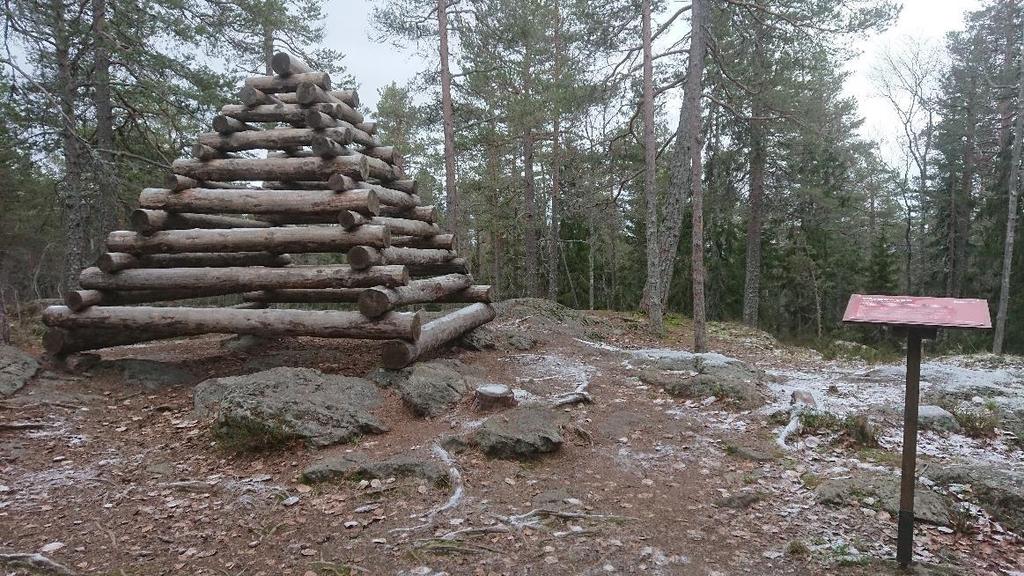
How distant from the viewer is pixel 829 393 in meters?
7.48

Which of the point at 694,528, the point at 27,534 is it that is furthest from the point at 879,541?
the point at 27,534

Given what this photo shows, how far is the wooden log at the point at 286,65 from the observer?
8.19 meters

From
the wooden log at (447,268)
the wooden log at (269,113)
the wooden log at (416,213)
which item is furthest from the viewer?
the wooden log at (447,268)

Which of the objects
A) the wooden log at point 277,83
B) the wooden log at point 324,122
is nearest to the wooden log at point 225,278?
the wooden log at point 324,122

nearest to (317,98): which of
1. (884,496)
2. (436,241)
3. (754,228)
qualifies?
(436,241)

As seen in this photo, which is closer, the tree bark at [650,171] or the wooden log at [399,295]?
the wooden log at [399,295]

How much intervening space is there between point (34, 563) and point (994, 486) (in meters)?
6.88

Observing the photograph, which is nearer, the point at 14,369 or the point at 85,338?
the point at 14,369

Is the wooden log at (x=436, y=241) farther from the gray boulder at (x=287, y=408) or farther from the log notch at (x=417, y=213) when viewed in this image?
the gray boulder at (x=287, y=408)

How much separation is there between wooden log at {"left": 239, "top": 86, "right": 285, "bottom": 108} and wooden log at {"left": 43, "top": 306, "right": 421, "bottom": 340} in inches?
136

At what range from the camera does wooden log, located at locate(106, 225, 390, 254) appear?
22.6 feet

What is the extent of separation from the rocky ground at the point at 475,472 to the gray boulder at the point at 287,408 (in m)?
0.02

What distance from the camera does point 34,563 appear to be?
334cm

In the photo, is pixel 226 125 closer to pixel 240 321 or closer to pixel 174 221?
pixel 174 221
